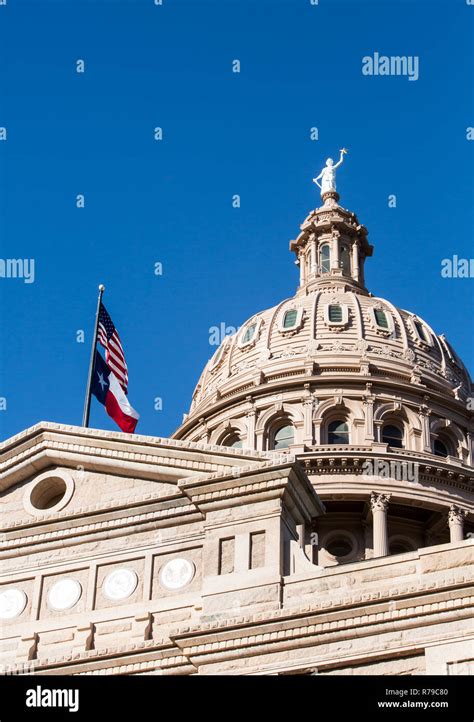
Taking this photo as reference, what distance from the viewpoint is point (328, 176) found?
3292 inches

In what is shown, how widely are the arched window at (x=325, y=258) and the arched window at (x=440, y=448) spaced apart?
14.5 m

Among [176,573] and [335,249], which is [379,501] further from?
[176,573]

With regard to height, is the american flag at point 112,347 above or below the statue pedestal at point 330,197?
below

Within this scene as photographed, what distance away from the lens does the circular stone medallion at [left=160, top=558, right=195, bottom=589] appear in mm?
26438

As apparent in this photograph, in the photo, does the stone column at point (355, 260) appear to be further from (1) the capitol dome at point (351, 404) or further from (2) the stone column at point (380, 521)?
(2) the stone column at point (380, 521)

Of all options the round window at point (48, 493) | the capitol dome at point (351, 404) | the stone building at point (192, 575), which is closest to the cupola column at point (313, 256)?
the capitol dome at point (351, 404)

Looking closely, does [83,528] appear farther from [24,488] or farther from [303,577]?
[303,577]

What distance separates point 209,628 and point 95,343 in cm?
1371

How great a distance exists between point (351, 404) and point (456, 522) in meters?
8.10

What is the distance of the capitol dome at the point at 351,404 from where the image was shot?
60969mm

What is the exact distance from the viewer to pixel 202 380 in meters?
72.9

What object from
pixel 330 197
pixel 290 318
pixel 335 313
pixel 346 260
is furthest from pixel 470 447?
pixel 330 197
